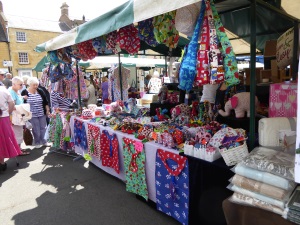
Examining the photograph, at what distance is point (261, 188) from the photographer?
1374 mm

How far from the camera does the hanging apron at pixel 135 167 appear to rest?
2723mm

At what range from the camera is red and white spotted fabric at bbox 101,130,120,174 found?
10.5 feet

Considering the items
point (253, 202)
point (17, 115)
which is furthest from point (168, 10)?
point (17, 115)

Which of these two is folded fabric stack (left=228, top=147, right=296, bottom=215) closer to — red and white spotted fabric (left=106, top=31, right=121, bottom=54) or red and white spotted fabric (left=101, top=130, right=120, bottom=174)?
red and white spotted fabric (left=101, top=130, right=120, bottom=174)

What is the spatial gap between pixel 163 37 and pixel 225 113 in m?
1.14

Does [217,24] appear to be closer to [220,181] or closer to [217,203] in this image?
[220,181]

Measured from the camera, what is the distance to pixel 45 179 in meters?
3.77

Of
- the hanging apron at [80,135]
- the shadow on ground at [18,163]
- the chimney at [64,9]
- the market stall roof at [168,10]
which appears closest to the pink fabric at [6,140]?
the shadow on ground at [18,163]

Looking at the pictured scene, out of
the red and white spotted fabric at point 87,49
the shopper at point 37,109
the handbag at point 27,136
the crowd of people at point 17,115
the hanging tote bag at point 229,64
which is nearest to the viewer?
the hanging tote bag at point 229,64

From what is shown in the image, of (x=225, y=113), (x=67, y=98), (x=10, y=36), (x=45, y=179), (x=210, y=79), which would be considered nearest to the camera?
(x=210, y=79)

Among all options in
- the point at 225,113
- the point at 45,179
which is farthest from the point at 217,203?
the point at 45,179

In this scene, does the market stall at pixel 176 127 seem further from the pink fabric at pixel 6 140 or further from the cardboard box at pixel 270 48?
the cardboard box at pixel 270 48

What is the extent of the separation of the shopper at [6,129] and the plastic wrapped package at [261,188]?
3714 mm

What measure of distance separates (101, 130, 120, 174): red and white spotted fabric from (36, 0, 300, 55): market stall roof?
4.49 feet
